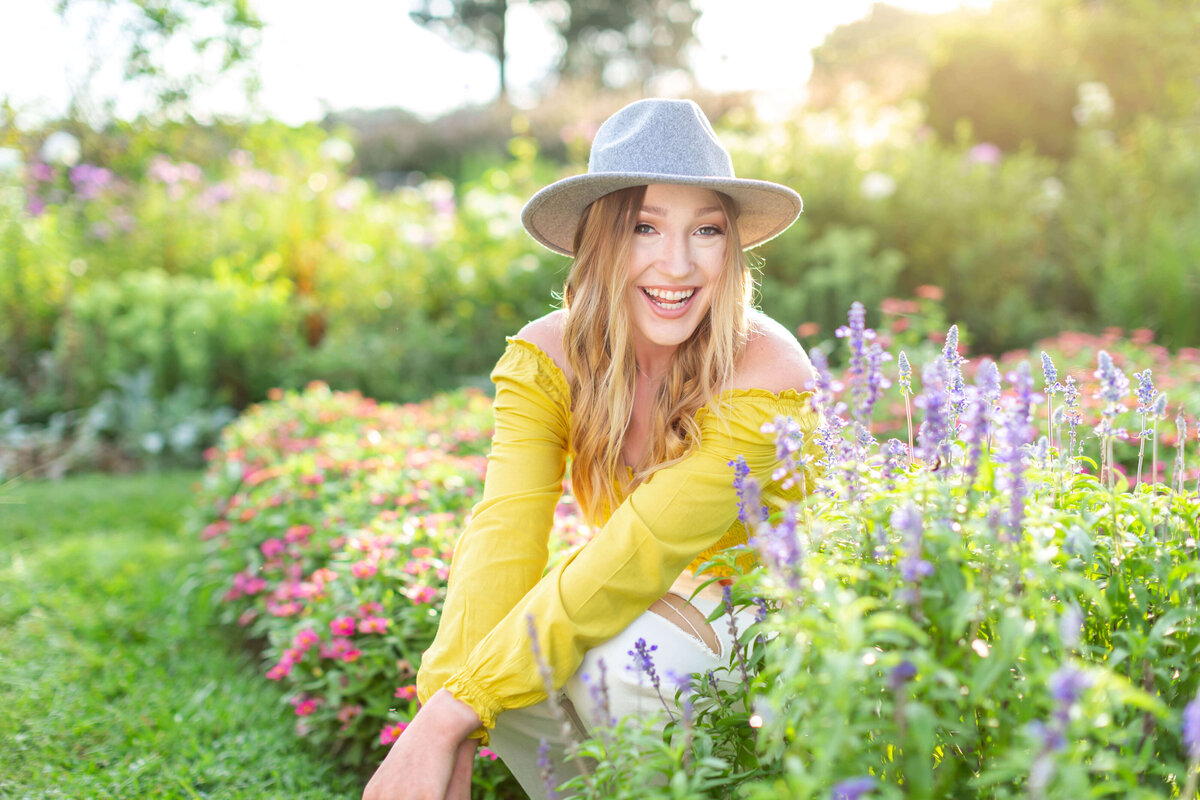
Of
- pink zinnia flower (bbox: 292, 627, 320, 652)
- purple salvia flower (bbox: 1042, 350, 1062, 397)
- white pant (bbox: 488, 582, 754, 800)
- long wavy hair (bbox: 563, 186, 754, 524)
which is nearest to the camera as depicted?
purple salvia flower (bbox: 1042, 350, 1062, 397)

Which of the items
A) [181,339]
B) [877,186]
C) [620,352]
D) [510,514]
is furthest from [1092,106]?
[510,514]

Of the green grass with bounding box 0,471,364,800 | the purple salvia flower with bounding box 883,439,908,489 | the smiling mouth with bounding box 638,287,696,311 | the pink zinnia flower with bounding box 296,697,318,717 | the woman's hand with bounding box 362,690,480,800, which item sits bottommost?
the green grass with bounding box 0,471,364,800

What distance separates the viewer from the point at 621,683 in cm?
185

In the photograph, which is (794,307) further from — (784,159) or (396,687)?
(396,687)

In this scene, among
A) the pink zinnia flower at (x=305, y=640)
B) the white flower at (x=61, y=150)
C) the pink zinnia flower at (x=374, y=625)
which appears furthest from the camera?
the white flower at (x=61, y=150)

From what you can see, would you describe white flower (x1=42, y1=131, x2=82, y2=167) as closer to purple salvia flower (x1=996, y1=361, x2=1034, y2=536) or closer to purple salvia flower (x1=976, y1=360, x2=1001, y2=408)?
purple salvia flower (x1=976, y1=360, x2=1001, y2=408)

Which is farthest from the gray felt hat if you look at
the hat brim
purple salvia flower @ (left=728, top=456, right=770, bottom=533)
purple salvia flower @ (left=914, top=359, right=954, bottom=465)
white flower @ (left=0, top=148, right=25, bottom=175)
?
white flower @ (left=0, top=148, right=25, bottom=175)

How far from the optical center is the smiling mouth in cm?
214

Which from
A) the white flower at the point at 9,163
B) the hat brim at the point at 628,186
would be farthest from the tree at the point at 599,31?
the hat brim at the point at 628,186

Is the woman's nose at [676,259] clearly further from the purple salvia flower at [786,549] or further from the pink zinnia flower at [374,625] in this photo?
the pink zinnia flower at [374,625]

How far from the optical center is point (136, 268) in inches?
285

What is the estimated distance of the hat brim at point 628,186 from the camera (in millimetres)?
1996

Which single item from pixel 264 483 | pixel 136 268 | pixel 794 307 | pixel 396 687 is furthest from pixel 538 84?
pixel 396 687

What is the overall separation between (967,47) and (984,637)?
960 cm
